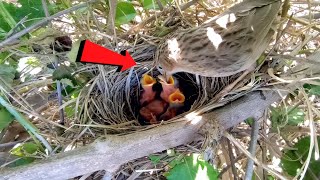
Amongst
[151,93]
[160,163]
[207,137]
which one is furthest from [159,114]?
[207,137]

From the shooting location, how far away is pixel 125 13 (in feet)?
4.12

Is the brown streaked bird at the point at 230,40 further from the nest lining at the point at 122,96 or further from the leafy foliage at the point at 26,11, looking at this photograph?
the leafy foliage at the point at 26,11

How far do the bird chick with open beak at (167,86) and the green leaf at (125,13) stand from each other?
0.88ft

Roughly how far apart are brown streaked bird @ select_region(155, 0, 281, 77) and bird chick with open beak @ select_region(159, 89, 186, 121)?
22 centimetres

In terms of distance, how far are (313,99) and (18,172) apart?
2.83 ft

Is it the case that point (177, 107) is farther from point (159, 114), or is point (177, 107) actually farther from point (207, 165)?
point (207, 165)

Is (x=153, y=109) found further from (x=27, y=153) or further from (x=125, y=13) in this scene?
(x=27, y=153)

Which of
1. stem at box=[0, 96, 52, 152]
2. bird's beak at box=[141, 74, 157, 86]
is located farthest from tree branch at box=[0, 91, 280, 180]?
bird's beak at box=[141, 74, 157, 86]

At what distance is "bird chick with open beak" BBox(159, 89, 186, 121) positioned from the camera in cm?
145

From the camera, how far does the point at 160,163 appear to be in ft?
3.85

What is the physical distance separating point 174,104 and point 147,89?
0.11 meters

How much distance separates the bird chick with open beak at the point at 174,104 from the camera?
145 cm

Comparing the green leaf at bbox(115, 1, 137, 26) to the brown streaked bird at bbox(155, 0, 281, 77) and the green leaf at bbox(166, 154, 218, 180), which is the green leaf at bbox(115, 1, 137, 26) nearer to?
the brown streaked bird at bbox(155, 0, 281, 77)

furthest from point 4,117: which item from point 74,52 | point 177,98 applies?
point 177,98
